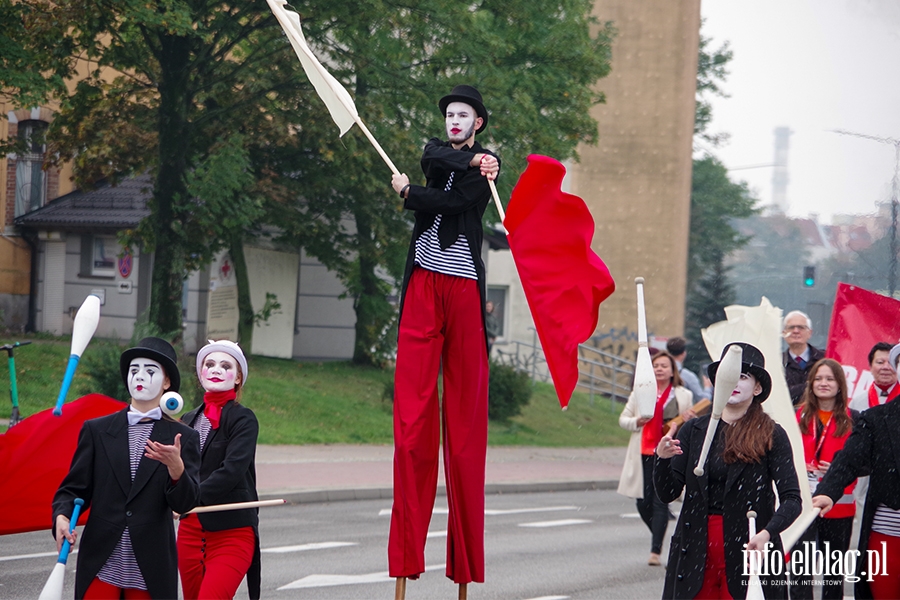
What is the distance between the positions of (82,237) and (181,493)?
86.2ft

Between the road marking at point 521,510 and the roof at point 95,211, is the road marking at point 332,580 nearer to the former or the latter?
the road marking at point 521,510

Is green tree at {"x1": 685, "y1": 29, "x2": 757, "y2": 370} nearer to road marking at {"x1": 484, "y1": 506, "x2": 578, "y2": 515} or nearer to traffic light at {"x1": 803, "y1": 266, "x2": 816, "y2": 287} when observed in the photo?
traffic light at {"x1": 803, "y1": 266, "x2": 816, "y2": 287}

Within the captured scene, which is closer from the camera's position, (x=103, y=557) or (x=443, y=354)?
(x=103, y=557)

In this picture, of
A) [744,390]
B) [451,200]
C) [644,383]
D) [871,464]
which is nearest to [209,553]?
[451,200]

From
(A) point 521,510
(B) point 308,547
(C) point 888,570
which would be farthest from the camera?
(A) point 521,510

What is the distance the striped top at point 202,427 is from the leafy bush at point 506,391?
1992 centimetres

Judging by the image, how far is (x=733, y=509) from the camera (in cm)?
598

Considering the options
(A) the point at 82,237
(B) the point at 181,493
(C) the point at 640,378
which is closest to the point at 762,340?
(C) the point at 640,378

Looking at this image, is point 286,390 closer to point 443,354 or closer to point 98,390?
point 98,390

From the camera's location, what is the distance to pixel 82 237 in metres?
30.0

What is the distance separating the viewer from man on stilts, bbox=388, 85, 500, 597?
611 cm

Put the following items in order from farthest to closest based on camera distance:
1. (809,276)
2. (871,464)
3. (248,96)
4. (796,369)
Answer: (809,276) → (248,96) → (796,369) → (871,464)

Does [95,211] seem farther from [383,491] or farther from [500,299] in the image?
[500,299]

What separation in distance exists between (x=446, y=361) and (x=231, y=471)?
1236 millimetres
